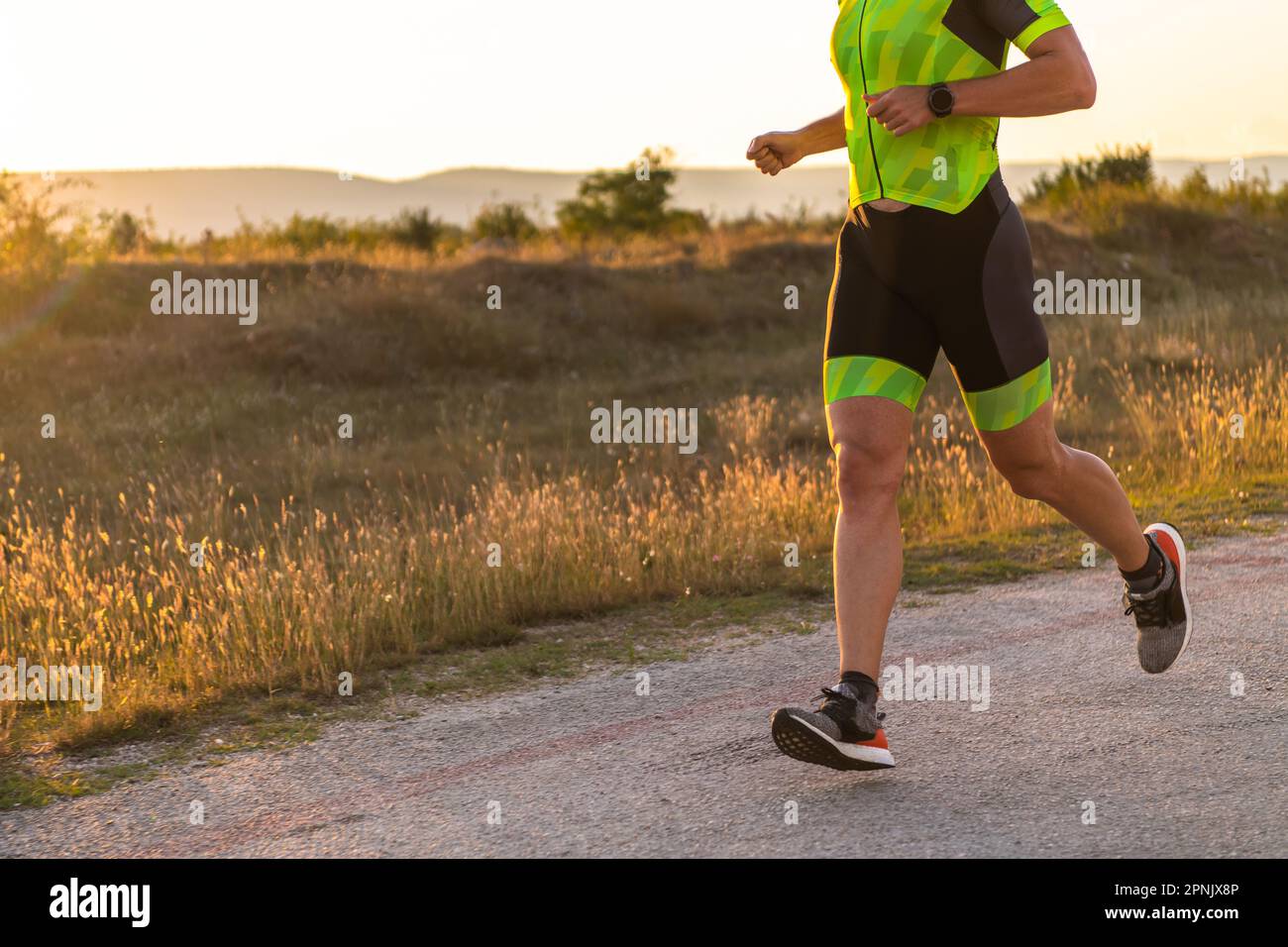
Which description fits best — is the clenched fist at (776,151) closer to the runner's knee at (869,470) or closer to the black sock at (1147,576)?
the runner's knee at (869,470)

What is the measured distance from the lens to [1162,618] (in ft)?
14.2

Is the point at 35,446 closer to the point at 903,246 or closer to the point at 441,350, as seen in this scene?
the point at 441,350

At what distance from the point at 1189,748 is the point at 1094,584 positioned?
2.39 m

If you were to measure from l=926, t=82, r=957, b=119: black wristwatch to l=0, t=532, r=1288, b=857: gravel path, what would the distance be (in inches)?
66.5

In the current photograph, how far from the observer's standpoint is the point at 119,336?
1712 cm

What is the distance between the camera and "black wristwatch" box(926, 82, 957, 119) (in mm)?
3562

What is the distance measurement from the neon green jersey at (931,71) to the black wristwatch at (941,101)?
112mm

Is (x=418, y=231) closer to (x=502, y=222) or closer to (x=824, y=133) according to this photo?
(x=502, y=222)

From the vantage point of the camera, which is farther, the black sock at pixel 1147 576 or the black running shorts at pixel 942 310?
the black sock at pixel 1147 576

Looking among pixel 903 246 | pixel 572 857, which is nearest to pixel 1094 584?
pixel 903 246

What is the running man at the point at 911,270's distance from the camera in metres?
3.58
